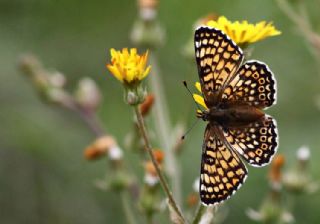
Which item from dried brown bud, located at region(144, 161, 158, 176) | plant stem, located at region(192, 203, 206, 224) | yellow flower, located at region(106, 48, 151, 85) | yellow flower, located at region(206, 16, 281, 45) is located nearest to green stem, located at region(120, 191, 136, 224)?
dried brown bud, located at region(144, 161, 158, 176)

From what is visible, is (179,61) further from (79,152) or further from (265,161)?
(265,161)

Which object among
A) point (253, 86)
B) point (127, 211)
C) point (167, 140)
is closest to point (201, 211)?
point (253, 86)

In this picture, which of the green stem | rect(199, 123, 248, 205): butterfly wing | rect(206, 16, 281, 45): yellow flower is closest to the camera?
rect(199, 123, 248, 205): butterfly wing

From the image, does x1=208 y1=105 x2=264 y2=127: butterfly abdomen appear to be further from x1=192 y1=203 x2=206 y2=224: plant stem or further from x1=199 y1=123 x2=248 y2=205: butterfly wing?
x1=192 y1=203 x2=206 y2=224: plant stem

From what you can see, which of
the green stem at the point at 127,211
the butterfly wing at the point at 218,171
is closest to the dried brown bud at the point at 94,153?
the green stem at the point at 127,211

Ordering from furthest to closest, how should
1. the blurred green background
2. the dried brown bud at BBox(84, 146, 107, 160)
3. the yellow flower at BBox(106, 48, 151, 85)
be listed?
the blurred green background < the dried brown bud at BBox(84, 146, 107, 160) < the yellow flower at BBox(106, 48, 151, 85)

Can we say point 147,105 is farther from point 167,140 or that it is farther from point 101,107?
point 101,107

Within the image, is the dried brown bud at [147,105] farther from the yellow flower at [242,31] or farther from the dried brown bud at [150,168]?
the yellow flower at [242,31]
